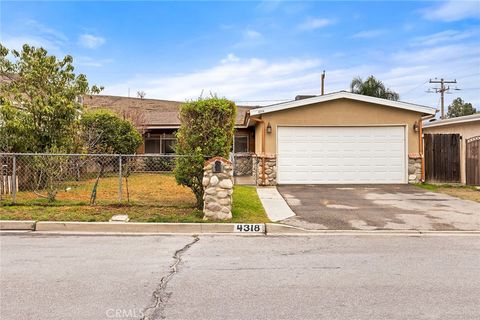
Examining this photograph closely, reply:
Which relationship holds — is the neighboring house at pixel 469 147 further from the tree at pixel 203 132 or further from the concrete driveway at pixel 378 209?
the tree at pixel 203 132

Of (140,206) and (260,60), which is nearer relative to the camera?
(140,206)

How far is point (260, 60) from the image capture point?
25.3 metres

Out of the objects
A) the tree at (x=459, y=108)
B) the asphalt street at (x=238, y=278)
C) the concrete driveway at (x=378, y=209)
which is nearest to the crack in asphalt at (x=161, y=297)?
the asphalt street at (x=238, y=278)

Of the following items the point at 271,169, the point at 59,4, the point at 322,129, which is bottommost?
the point at 271,169

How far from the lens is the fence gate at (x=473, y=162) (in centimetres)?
1489

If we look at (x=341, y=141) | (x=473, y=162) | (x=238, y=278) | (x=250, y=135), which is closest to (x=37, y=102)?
(x=238, y=278)

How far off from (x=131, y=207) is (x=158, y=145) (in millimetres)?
14831

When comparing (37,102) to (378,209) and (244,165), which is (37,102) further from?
(244,165)

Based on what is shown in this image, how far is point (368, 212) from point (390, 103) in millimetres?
7192

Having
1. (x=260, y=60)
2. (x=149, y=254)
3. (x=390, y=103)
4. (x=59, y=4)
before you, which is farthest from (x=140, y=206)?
(x=260, y=60)

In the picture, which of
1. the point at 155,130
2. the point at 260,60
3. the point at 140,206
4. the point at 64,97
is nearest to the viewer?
the point at 140,206

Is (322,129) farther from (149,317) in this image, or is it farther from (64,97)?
(149,317)

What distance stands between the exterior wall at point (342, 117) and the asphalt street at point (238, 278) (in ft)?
28.6

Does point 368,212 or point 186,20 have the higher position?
point 186,20
